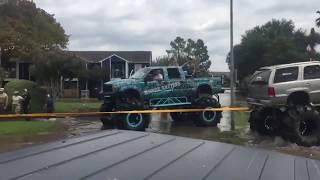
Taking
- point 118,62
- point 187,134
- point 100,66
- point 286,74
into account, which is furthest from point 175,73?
point 118,62

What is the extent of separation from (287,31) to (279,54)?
57.2ft

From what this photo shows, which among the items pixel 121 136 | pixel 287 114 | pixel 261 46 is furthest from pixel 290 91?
pixel 261 46

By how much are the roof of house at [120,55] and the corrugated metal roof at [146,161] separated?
61356 mm

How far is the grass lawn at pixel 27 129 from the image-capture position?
64.8ft

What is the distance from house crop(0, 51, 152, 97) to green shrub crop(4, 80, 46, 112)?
1028 inches

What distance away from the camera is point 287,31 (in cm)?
8019

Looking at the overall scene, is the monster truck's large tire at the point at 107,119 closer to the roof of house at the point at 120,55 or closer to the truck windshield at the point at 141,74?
the truck windshield at the point at 141,74

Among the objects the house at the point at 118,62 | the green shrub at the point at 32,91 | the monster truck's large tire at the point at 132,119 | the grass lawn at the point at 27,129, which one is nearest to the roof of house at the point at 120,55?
the house at the point at 118,62

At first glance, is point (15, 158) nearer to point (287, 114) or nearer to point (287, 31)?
point (287, 114)

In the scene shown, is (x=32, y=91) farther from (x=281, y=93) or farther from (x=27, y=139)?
(x=281, y=93)

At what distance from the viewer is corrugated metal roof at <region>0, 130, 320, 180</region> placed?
114 inches

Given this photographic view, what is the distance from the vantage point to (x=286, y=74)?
18828 millimetres

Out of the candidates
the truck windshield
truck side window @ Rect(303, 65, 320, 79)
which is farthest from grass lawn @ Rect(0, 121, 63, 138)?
truck side window @ Rect(303, 65, 320, 79)

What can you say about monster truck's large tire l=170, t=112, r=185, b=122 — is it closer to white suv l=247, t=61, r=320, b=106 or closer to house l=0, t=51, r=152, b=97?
white suv l=247, t=61, r=320, b=106
